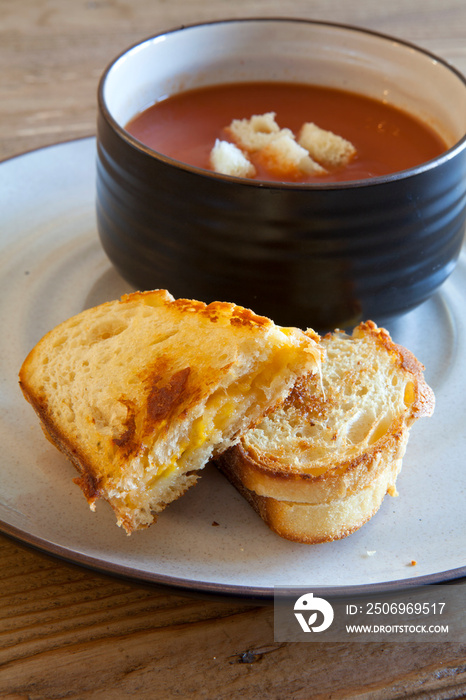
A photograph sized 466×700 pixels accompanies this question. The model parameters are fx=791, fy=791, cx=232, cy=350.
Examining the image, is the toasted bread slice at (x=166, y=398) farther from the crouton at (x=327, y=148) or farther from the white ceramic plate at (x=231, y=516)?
the crouton at (x=327, y=148)

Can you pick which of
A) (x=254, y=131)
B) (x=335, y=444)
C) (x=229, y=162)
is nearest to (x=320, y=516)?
(x=335, y=444)

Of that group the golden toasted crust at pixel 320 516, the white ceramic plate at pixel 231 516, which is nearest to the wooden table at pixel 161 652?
the white ceramic plate at pixel 231 516

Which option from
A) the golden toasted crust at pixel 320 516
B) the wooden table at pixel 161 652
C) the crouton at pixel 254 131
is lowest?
the wooden table at pixel 161 652

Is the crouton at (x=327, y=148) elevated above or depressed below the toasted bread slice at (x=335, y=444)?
above

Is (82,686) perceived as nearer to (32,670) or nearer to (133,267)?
(32,670)

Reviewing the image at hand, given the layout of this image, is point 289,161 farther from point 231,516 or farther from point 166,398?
point 231,516

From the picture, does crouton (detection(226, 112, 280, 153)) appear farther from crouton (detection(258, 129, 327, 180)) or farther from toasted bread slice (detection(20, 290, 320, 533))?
toasted bread slice (detection(20, 290, 320, 533))

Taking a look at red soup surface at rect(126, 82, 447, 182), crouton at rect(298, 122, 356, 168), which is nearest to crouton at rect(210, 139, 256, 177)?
red soup surface at rect(126, 82, 447, 182)

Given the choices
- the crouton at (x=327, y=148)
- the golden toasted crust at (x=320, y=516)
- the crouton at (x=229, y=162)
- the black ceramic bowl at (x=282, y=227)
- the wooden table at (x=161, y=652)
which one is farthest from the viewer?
the crouton at (x=327, y=148)
